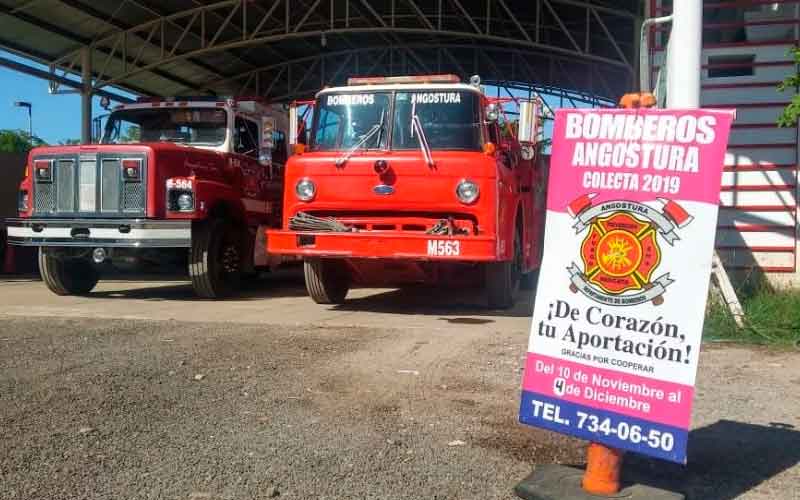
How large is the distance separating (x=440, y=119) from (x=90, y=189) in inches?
172

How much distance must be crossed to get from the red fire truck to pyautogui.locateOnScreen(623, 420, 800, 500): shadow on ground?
660 cm

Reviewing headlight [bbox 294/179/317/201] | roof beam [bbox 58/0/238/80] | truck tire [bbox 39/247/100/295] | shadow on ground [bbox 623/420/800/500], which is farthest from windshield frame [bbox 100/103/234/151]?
shadow on ground [bbox 623/420/800/500]

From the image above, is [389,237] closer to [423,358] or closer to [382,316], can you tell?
[382,316]

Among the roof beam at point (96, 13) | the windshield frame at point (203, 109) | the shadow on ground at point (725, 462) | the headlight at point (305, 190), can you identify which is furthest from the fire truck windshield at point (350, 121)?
the roof beam at point (96, 13)

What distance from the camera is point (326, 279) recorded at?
30.2 feet

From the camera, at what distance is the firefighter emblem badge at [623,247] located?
310 centimetres

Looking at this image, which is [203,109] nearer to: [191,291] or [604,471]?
[191,291]

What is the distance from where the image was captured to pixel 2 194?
15430 mm

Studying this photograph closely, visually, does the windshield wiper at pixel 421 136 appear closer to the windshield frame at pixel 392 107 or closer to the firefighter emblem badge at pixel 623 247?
the windshield frame at pixel 392 107

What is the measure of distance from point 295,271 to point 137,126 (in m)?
6.12

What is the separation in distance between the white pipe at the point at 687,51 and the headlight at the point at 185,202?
18.0ft

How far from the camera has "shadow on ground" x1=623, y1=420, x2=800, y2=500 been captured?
3469 mm

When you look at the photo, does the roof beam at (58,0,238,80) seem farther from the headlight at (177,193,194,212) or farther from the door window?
the headlight at (177,193,194,212)

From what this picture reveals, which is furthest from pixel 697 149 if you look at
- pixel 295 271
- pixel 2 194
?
pixel 2 194
